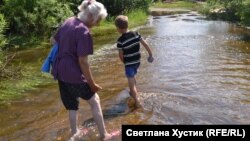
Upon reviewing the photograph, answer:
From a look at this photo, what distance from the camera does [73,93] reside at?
19.3ft

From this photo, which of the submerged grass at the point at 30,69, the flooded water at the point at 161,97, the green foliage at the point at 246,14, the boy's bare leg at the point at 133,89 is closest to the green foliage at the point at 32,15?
the submerged grass at the point at 30,69

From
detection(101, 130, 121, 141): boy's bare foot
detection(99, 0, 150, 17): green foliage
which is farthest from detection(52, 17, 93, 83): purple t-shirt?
detection(99, 0, 150, 17): green foliage

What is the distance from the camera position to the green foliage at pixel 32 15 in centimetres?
1842

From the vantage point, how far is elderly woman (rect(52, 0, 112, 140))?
5.50 metres

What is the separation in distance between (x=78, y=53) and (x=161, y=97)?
3.56 metres

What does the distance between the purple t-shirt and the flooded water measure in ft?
4.06

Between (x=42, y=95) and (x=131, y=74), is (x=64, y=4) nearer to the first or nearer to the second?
(x=42, y=95)

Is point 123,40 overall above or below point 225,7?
above

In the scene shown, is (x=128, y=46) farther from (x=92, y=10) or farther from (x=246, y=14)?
(x=246, y=14)

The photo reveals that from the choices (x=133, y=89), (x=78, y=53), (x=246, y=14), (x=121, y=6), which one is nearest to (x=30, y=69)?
(x=133, y=89)

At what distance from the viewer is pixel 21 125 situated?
7.44 meters

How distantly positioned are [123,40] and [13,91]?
11.1 ft

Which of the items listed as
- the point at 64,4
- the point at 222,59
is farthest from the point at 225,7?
the point at 222,59

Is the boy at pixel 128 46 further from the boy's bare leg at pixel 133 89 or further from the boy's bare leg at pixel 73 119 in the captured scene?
the boy's bare leg at pixel 73 119
